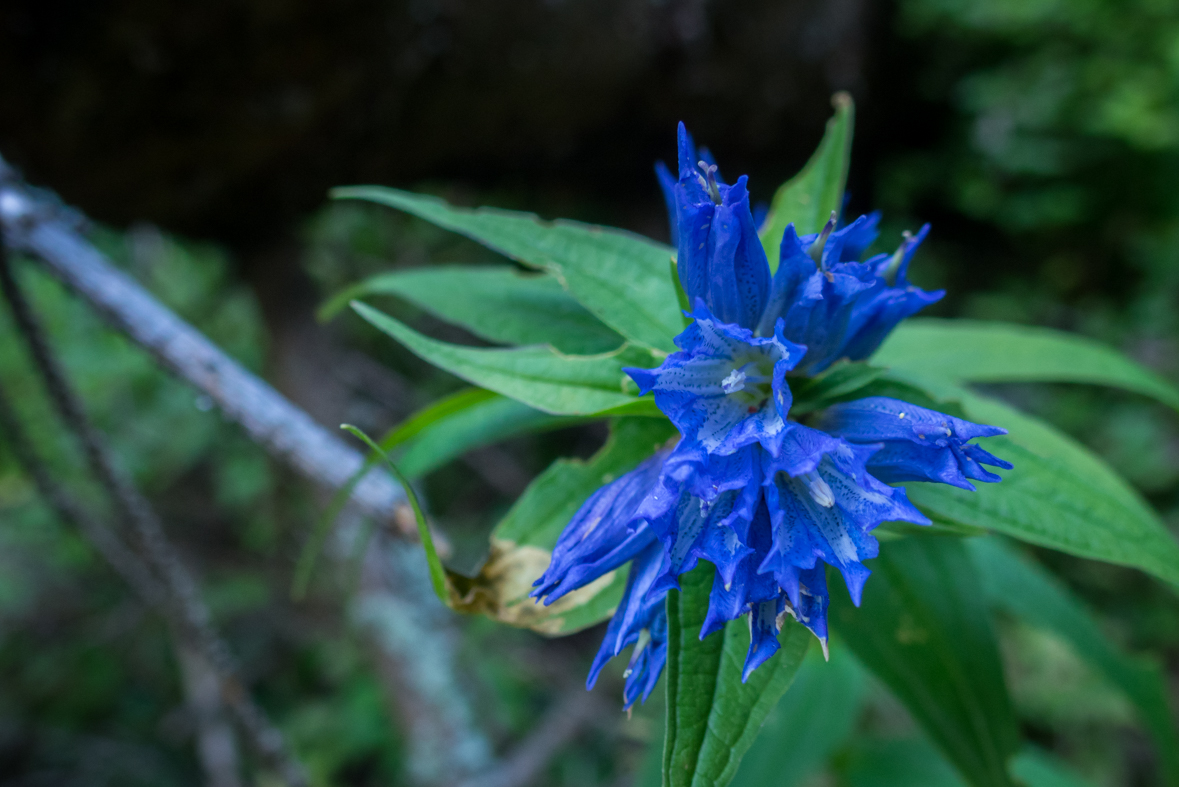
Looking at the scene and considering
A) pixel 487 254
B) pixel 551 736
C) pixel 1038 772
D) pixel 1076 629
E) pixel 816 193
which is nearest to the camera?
pixel 816 193

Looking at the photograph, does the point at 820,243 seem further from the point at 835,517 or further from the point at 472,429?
the point at 472,429

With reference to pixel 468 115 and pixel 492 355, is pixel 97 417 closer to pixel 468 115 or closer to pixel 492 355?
pixel 468 115

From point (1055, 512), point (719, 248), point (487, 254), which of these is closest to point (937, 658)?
point (1055, 512)

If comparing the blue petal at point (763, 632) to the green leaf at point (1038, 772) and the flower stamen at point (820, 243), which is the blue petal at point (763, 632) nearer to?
the flower stamen at point (820, 243)

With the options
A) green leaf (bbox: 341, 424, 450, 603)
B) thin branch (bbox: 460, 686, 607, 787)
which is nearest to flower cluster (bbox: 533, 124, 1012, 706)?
green leaf (bbox: 341, 424, 450, 603)

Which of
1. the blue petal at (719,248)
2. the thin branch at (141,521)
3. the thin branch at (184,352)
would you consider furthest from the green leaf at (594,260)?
the thin branch at (141,521)

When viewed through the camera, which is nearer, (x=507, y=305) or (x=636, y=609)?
(x=636, y=609)

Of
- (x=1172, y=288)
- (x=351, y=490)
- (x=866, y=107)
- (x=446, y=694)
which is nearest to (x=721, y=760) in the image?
(x=351, y=490)
